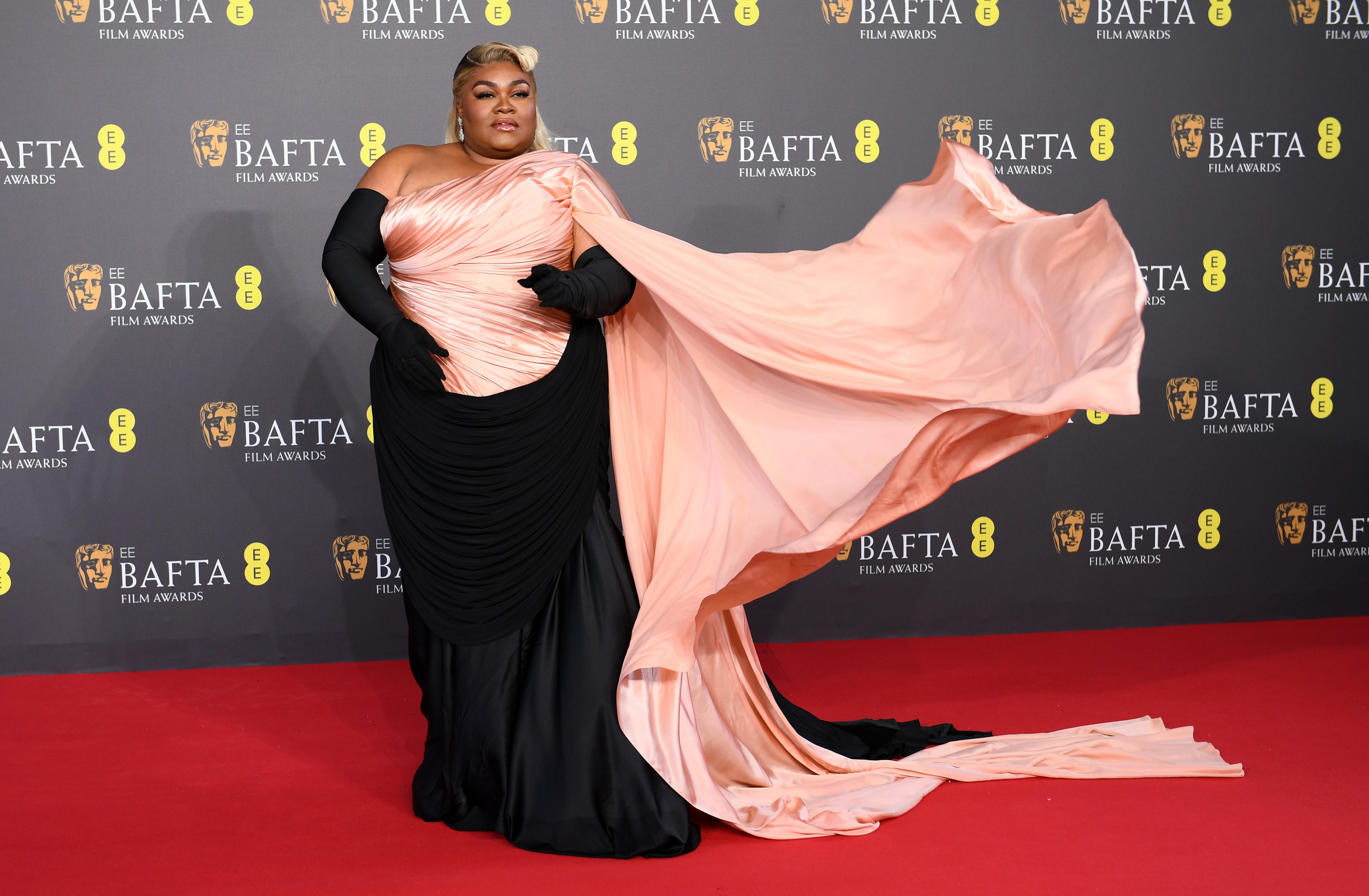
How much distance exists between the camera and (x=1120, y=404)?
2.00 metres

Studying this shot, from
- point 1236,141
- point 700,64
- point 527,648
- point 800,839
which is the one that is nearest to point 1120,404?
point 800,839

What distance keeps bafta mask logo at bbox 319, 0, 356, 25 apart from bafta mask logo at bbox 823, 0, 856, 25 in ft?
5.64

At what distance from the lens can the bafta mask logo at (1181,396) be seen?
436 centimetres

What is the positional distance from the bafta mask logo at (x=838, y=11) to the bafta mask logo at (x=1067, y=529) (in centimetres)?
208

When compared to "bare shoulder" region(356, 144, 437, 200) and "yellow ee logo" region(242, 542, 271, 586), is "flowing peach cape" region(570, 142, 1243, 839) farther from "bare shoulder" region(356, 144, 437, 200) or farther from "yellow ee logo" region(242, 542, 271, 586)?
"yellow ee logo" region(242, 542, 271, 586)

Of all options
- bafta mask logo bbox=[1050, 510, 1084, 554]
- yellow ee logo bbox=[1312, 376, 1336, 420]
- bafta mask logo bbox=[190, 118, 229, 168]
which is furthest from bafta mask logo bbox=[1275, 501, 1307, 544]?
bafta mask logo bbox=[190, 118, 229, 168]

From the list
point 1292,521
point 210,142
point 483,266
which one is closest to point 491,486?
point 483,266

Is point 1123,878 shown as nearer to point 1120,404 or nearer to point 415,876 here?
point 1120,404

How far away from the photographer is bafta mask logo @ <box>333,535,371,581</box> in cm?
414

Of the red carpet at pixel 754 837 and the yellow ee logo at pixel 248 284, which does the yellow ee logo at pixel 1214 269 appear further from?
the yellow ee logo at pixel 248 284

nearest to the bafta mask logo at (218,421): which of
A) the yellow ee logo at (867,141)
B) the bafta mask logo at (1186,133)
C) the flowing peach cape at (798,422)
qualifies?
the flowing peach cape at (798,422)

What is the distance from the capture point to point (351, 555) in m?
4.15

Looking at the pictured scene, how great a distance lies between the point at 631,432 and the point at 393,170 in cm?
85

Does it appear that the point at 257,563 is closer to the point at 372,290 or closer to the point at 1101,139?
the point at 372,290
